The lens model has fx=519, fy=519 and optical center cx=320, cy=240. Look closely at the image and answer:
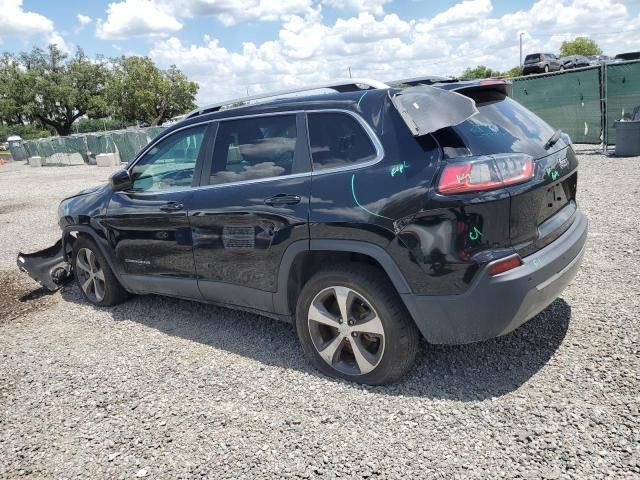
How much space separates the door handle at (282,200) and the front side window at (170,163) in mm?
950

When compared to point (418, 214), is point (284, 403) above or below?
below

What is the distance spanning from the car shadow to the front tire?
138mm

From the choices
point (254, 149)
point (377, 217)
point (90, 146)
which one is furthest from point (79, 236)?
point (90, 146)

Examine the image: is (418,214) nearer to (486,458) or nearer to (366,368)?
(366,368)

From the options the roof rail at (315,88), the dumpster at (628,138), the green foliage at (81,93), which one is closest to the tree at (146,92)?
the green foliage at (81,93)

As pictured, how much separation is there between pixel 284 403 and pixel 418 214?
1.44 metres

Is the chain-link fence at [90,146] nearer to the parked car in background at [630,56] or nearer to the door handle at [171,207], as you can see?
the door handle at [171,207]

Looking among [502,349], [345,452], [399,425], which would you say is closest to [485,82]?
[502,349]

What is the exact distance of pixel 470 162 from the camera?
273 cm

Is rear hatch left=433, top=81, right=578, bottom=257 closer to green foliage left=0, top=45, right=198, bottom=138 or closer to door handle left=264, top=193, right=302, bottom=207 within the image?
door handle left=264, top=193, right=302, bottom=207

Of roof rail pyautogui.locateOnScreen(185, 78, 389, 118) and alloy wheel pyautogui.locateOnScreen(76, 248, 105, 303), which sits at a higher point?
roof rail pyautogui.locateOnScreen(185, 78, 389, 118)

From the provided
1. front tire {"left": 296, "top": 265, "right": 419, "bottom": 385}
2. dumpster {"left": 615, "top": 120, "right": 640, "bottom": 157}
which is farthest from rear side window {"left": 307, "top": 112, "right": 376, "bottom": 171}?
dumpster {"left": 615, "top": 120, "right": 640, "bottom": 157}

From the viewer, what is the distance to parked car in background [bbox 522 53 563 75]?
34312mm

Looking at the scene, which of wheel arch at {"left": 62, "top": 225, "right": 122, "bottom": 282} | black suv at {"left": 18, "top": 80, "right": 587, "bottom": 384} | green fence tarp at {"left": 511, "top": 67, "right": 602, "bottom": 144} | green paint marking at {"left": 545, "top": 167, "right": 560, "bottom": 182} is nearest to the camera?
black suv at {"left": 18, "top": 80, "right": 587, "bottom": 384}
